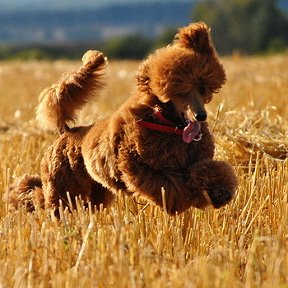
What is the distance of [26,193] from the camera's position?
545 cm

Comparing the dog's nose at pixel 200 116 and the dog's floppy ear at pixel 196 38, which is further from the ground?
the dog's floppy ear at pixel 196 38

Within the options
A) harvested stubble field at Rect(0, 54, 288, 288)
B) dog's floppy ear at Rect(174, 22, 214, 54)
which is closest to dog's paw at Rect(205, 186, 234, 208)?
harvested stubble field at Rect(0, 54, 288, 288)

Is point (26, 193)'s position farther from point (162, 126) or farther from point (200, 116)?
point (200, 116)

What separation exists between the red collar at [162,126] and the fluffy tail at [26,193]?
125cm

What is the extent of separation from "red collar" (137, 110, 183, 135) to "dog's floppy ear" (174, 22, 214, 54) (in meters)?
0.35

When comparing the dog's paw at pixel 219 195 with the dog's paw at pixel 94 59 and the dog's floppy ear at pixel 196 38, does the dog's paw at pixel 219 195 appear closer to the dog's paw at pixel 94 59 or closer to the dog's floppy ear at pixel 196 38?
the dog's floppy ear at pixel 196 38

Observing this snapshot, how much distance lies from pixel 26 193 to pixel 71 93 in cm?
76

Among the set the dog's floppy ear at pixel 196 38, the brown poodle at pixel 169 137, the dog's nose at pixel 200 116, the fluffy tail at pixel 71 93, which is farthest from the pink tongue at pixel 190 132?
the fluffy tail at pixel 71 93

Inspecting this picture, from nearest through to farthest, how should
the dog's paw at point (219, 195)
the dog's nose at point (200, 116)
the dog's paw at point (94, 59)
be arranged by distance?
the dog's nose at point (200, 116)
the dog's paw at point (219, 195)
the dog's paw at point (94, 59)

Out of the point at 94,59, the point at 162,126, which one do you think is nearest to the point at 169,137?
the point at 162,126

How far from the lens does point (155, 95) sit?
4.28 m

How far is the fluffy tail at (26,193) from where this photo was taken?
211 inches

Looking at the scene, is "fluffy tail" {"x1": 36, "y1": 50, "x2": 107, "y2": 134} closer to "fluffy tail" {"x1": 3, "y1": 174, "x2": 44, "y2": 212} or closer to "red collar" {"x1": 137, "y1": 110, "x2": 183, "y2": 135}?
"fluffy tail" {"x1": 3, "y1": 174, "x2": 44, "y2": 212}

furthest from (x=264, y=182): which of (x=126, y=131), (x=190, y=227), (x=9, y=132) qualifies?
(x=9, y=132)
